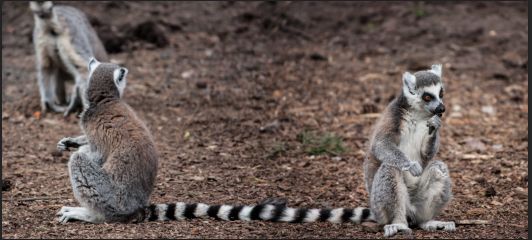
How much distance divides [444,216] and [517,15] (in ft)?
29.8

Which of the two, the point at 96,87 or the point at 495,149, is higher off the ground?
the point at 96,87

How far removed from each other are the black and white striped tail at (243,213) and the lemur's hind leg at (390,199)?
0.78 feet

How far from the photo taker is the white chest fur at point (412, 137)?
21.9ft

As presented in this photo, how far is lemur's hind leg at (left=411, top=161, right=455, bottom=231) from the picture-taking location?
6574 mm

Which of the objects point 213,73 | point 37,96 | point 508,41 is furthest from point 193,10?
point 508,41

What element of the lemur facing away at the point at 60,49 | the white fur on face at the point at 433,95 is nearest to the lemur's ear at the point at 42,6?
the lemur facing away at the point at 60,49

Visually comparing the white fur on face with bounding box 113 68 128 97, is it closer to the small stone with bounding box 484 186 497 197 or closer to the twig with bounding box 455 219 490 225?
the twig with bounding box 455 219 490 225

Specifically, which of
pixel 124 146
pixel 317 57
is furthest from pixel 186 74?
pixel 124 146

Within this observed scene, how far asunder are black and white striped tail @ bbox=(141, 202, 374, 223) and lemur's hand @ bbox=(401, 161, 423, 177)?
57cm

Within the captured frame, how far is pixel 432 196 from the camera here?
21.7 ft

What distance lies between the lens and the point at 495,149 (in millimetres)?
9875

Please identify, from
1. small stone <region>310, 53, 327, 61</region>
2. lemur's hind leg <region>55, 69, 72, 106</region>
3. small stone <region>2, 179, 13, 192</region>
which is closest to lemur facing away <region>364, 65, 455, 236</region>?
small stone <region>2, 179, 13, 192</region>

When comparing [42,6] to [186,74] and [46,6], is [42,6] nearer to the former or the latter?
[46,6]

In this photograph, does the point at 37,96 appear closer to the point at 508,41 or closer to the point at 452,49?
the point at 452,49
